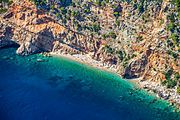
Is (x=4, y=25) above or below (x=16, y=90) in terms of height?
above

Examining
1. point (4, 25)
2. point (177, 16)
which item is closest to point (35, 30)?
point (4, 25)

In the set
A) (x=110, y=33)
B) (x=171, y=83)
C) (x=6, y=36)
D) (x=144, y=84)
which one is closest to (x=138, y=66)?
(x=144, y=84)

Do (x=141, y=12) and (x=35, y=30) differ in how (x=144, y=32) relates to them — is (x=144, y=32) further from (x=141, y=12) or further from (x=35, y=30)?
(x=35, y=30)

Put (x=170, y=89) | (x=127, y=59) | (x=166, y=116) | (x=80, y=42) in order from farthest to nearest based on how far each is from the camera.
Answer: (x=80, y=42), (x=127, y=59), (x=170, y=89), (x=166, y=116)

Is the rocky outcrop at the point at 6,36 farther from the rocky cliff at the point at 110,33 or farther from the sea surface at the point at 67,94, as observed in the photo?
the sea surface at the point at 67,94

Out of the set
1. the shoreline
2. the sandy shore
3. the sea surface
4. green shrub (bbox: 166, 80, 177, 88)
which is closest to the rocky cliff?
green shrub (bbox: 166, 80, 177, 88)

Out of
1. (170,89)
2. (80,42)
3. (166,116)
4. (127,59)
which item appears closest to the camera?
(166,116)
